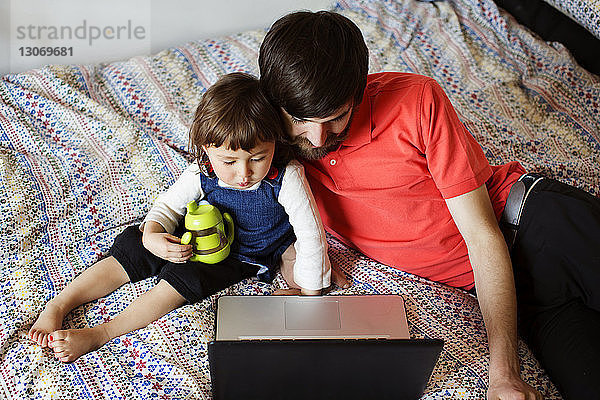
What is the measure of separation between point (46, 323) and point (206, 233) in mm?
384

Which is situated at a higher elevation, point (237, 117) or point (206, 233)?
point (237, 117)

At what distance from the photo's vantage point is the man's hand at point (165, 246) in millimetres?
1410

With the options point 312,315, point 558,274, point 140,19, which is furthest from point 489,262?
point 140,19

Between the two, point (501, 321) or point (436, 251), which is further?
point (436, 251)

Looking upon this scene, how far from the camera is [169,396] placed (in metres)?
1.25

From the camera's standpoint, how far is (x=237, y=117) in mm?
1271

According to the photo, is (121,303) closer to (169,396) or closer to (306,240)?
(169,396)

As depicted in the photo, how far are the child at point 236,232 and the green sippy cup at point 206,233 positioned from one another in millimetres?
21

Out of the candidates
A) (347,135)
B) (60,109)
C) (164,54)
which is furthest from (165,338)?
(164,54)

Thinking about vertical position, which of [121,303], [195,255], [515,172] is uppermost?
[515,172]

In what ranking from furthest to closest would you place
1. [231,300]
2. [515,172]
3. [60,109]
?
[60,109], [515,172], [231,300]

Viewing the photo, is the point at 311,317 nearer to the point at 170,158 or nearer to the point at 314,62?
the point at 314,62

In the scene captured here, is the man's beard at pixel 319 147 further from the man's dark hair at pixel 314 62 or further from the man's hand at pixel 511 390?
the man's hand at pixel 511 390

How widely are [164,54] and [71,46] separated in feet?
1.03
